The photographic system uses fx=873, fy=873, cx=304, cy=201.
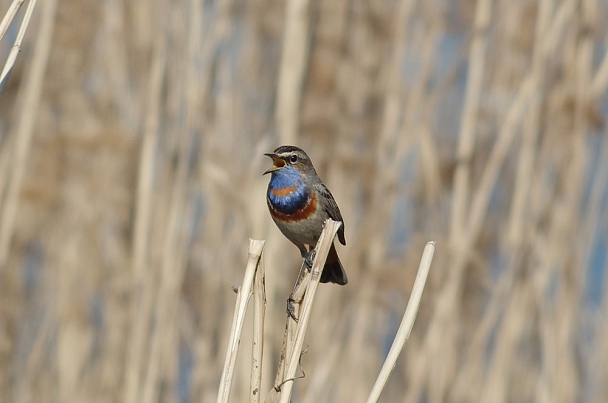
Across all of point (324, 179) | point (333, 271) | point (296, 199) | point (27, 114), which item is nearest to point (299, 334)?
point (333, 271)

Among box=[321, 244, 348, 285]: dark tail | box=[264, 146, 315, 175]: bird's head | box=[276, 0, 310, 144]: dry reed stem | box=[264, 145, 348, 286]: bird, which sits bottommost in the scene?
box=[321, 244, 348, 285]: dark tail

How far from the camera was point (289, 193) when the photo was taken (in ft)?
7.20

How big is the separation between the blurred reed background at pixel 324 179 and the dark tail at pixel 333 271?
18.3 inches

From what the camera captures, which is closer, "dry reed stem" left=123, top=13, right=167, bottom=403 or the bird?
the bird

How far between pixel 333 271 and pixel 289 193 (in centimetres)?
25

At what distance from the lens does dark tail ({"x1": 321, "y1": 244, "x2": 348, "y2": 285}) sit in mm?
2033

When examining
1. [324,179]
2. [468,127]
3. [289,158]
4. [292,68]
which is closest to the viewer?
[289,158]

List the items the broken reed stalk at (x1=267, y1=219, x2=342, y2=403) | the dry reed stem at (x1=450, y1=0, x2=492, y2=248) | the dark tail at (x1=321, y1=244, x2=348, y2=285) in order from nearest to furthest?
the broken reed stalk at (x1=267, y1=219, x2=342, y2=403) → the dark tail at (x1=321, y1=244, x2=348, y2=285) → the dry reed stem at (x1=450, y1=0, x2=492, y2=248)

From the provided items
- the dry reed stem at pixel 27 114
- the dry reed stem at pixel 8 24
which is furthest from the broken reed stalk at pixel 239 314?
the dry reed stem at pixel 27 114

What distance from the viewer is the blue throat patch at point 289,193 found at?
2.18 metres

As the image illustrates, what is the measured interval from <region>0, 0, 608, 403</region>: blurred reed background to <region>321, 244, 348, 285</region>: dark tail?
464mm

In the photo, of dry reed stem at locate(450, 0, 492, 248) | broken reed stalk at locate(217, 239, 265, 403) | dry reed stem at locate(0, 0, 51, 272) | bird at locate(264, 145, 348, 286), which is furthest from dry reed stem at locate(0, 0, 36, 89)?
dry reed stem at locate(450, 0, 492, 248)

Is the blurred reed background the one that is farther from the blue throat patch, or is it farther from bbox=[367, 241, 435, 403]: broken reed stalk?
bbox=[367, 241, 435, 403]: broken reed stalk

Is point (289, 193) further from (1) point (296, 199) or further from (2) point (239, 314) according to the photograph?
(2) point (239, 314)
